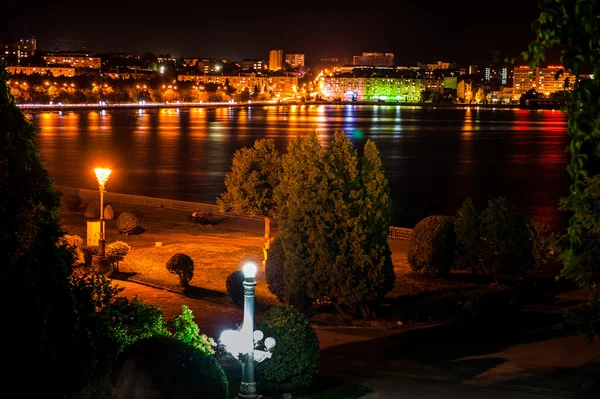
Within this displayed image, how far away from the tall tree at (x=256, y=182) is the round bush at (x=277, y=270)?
5.73m

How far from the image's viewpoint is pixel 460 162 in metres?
70.3

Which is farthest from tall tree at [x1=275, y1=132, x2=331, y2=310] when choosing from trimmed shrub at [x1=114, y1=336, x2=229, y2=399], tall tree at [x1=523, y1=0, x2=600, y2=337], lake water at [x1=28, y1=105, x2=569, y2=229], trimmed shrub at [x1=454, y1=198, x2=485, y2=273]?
lake water at [x1=28, y1=105, x2=569, y2=229]

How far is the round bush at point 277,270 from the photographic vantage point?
16812 millimetres

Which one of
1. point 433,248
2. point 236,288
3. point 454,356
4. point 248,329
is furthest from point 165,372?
point 433,248

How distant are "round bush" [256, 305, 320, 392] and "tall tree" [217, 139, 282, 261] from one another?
39.2 ft

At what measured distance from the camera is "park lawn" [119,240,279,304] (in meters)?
19.2

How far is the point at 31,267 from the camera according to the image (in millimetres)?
7316

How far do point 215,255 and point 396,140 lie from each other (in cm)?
7037

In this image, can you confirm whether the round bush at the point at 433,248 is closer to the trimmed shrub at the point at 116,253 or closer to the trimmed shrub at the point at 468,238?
the trimmed shrub at the point at 468,238

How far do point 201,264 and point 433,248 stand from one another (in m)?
5.58

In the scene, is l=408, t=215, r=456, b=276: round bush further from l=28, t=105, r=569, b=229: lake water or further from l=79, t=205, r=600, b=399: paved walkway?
l=28, t=105, r=569, b=229: lake water

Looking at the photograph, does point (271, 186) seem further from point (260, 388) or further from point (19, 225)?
point (19, 225)

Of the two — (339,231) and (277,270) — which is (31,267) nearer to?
(339,231)

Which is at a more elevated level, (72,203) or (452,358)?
(452,358)
